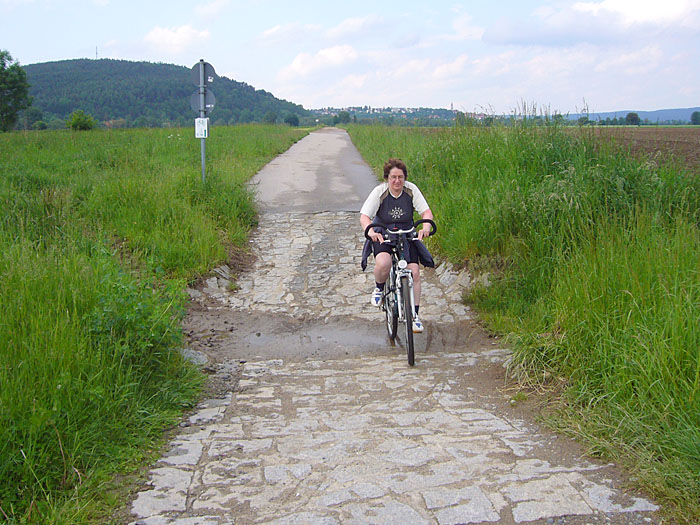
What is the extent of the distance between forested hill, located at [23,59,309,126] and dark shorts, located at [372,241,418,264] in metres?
71.5

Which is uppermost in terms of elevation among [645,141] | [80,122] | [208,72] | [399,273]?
[80,122]

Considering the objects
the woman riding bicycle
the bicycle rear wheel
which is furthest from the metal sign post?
the bicycle rear wheel

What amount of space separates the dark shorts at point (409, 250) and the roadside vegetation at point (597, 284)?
122cm

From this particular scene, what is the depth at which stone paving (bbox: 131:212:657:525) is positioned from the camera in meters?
3.42

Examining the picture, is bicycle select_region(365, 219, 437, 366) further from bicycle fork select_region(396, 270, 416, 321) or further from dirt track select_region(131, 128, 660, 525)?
dirt track select_region(131, 128, 660, 525)

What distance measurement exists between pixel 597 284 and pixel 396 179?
92.7 inches

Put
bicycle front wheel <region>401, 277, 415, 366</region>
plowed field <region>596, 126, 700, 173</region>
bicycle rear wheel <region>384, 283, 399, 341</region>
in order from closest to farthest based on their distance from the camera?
bicycle front wheel <region>401, 277, 415, 366</region> → bicycle rear wheel <region>384, 283, 399, 341</region> → plowed field <region>596, 126, 700, 173</region>

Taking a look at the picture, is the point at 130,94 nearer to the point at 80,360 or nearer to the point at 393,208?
the point at 393,208

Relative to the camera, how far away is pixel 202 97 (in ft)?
40.7

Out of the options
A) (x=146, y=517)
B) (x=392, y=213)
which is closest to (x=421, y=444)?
(x=146, y=517)

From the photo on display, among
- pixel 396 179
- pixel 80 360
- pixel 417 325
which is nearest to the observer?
pixel 80 360

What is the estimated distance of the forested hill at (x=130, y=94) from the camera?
290 ft

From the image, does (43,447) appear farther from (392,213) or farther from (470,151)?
(470,151)

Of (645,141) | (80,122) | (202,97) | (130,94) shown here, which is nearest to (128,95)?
(130,94)
